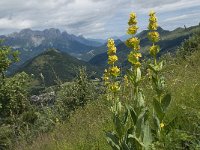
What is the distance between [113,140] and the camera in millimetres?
5719

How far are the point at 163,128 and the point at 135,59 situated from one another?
1.19 meters

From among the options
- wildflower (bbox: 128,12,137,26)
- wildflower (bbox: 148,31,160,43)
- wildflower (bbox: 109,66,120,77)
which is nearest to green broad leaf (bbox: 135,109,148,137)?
wildflower (bbox: 109,66,120,77)

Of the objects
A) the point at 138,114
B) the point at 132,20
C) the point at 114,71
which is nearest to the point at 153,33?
the point at 132,20

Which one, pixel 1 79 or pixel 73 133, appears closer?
pixel 73 133

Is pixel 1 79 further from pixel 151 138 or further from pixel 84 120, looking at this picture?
pixel 151 138

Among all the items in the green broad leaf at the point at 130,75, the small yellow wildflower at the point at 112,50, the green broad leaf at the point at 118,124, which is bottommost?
the green broad leaf at the point at 118,124

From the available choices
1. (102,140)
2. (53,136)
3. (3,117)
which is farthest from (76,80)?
(3,117)

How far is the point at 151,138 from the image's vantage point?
5516 millimetres

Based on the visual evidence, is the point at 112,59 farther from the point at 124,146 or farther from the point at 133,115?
the point at 124,146

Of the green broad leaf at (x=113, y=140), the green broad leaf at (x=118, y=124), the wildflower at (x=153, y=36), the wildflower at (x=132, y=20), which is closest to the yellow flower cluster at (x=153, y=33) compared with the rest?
the wildflower at (x=153, y=36)

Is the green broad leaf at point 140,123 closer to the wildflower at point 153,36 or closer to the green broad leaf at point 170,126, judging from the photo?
the green broad leaf at point 170,126

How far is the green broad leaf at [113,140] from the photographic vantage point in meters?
5.68

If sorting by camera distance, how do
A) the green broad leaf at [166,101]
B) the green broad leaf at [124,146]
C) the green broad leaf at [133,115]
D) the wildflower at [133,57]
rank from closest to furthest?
1. the green broad leaf at [133,115]
2. the green broad leaf at [124,146]
3. the green broad leaf at [166,101]
4. the wildflower at [133,57]

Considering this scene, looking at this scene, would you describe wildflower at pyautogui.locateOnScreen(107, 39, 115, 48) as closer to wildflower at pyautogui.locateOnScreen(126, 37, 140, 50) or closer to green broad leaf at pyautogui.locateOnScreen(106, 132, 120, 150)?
wildflower at pyautogui.locateOnScreen(126, 37, 140, 50)
